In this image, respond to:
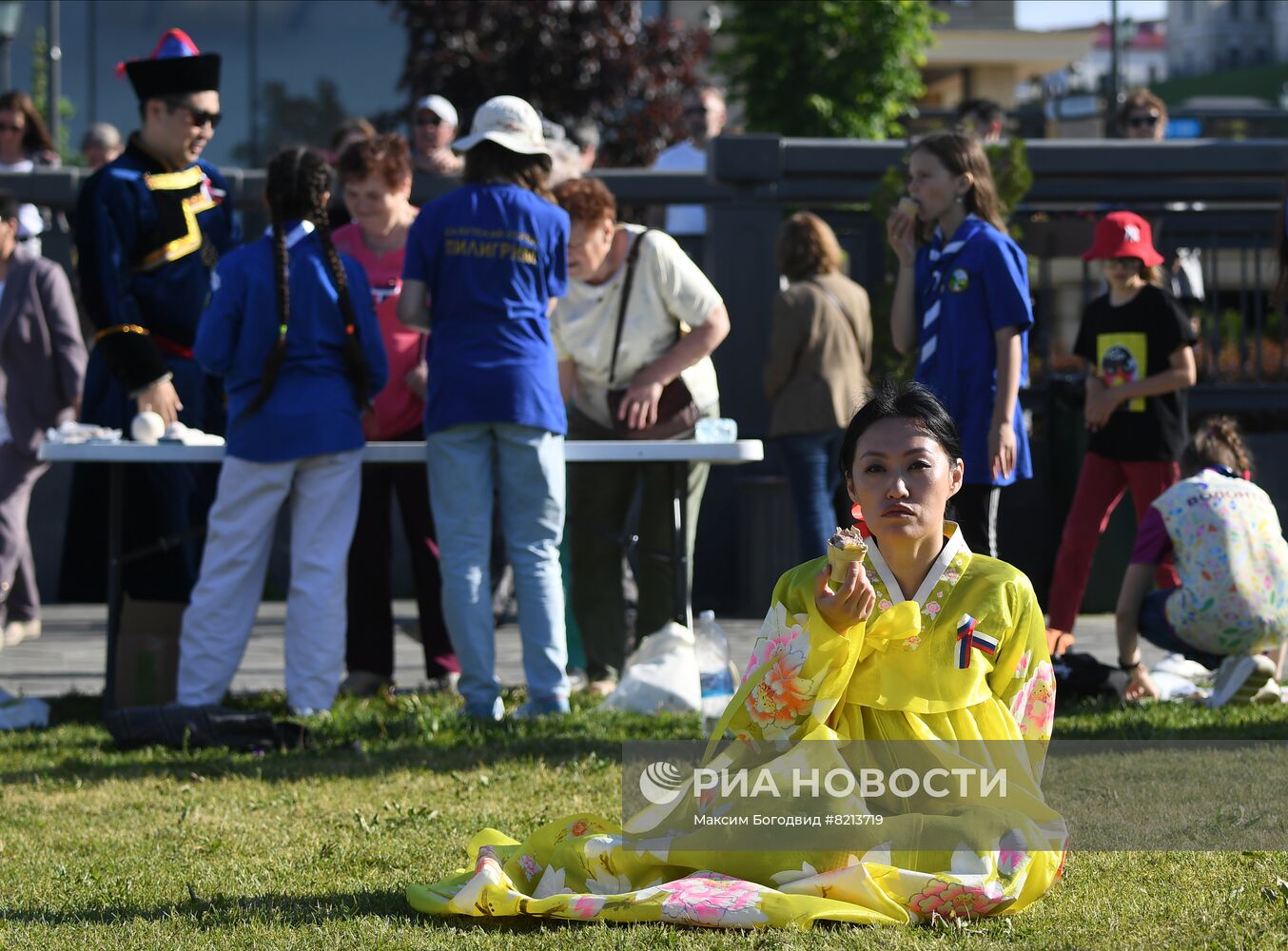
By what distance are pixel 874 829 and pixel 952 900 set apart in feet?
0.67

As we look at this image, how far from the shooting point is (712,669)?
21.9 ft

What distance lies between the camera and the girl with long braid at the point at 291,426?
666 cm

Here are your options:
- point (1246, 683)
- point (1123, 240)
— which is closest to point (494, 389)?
point (1123, 240)

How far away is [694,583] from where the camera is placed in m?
10.4

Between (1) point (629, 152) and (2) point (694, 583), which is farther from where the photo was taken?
(1) point (629, 152)

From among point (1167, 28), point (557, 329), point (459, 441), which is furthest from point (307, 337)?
point (1167, 28)

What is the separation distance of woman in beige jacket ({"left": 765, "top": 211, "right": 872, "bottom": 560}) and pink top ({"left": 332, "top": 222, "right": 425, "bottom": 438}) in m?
2.03

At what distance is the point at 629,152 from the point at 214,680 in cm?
1473

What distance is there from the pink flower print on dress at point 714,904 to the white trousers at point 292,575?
3.29m

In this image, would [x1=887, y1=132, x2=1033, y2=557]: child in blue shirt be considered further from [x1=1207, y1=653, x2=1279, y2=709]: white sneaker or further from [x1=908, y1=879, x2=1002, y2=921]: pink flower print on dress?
[x1=908, y1=879, x2=1002, y2=921]: pink flower print on dress

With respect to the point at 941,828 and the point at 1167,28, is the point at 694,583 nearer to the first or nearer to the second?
the point at 941,828

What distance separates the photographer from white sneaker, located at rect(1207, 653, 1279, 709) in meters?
6.61

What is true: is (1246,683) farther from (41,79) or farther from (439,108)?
(41,79)

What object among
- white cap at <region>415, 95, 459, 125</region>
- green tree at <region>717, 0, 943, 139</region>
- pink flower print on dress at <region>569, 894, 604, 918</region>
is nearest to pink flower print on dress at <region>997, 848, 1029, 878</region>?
pink flower print on dress at <region>569, 894, 604, 918</region>
